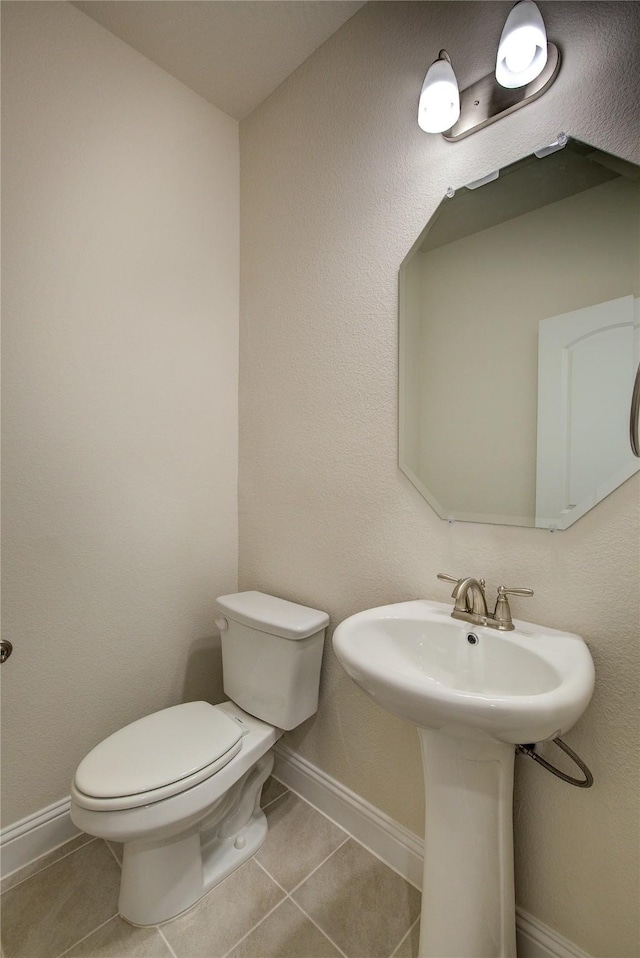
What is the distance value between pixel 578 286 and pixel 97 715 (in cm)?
183

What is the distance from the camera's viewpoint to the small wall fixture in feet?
3.11

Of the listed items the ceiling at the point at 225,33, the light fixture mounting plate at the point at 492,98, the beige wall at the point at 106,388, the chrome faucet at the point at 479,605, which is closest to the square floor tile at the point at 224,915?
the beige wall at the point at 106,388

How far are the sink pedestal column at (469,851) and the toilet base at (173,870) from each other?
1.97 feet

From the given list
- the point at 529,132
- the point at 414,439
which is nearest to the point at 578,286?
the point at 529,132

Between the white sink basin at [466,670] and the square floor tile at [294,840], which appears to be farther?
the square floor tile at [294,840]

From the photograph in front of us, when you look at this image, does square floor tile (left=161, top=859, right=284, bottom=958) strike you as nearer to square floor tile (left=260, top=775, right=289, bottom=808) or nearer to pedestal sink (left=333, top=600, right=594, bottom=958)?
square floor tile (left=260, top=775, right=289, bottom=808)

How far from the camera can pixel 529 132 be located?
3.35ft

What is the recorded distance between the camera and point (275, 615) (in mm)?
1415

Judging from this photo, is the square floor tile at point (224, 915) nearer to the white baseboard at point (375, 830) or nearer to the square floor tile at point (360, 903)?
the square floor tile at point (360, 903)

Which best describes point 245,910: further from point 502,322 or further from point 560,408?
point 502,322

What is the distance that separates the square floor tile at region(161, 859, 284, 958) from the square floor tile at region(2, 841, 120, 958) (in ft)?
0.66

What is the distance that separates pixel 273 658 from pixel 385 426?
0.81 metres

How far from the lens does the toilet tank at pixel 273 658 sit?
1366 mm

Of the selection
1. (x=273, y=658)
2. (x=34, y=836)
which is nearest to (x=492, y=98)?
(x=273, y=658)
